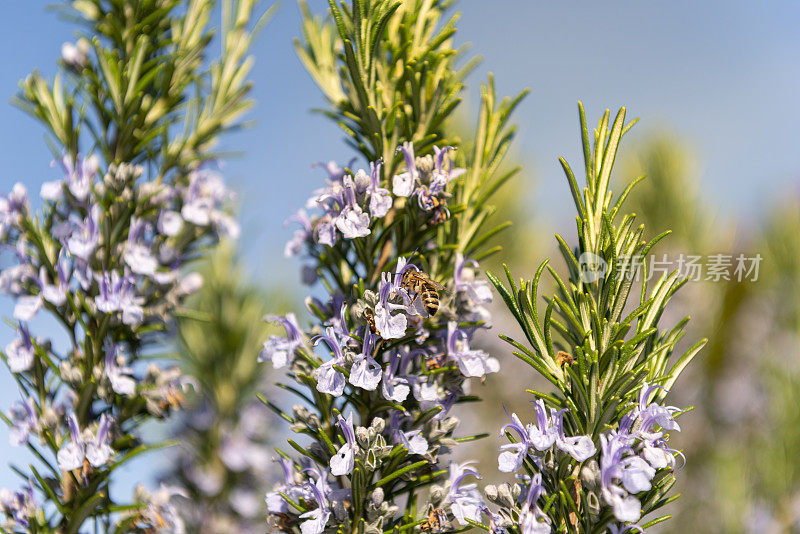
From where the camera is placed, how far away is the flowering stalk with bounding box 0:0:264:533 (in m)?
1.40

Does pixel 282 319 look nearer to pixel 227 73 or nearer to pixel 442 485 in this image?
pixel 442 485

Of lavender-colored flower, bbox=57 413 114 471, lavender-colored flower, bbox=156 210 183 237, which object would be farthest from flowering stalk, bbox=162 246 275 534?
lavender-colored flower, bbox=57 413 114 471

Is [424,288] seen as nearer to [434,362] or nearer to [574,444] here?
[434,362]

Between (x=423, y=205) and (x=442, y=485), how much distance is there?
25.6 inches

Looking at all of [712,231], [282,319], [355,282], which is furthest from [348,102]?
[712,231]

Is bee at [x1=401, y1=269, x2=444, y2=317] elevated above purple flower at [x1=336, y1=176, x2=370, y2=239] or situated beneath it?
situated beneath

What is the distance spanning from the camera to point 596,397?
42.1 inches

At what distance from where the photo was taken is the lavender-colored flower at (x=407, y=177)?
1.23 metres

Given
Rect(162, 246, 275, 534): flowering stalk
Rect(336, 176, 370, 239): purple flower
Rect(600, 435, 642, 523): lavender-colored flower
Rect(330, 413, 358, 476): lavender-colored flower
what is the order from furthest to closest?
Rect(162, 246, 275, 534): flowering stalk → Rect(336, 176, 370, 239): purple flower → Rect(330, 413, 358, 476): lavender-colored flower → Rect(600, 435, 642, 523): lavender-colored flower

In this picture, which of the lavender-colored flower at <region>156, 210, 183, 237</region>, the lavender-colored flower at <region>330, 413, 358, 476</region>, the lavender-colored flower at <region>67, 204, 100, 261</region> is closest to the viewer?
the lavender-colored flower at <region>330, 413, 358, 476</region>

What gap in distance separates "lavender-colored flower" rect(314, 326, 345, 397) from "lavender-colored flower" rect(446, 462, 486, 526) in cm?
32

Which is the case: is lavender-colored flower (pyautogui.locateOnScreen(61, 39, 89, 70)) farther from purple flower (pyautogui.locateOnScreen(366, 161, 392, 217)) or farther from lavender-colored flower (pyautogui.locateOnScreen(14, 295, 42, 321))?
purple flower (pyautogui.locateOnScreen(366, 161, 392, 217))

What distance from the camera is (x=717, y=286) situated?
252 inches

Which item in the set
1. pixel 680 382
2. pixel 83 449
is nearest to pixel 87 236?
pixel 83 449
